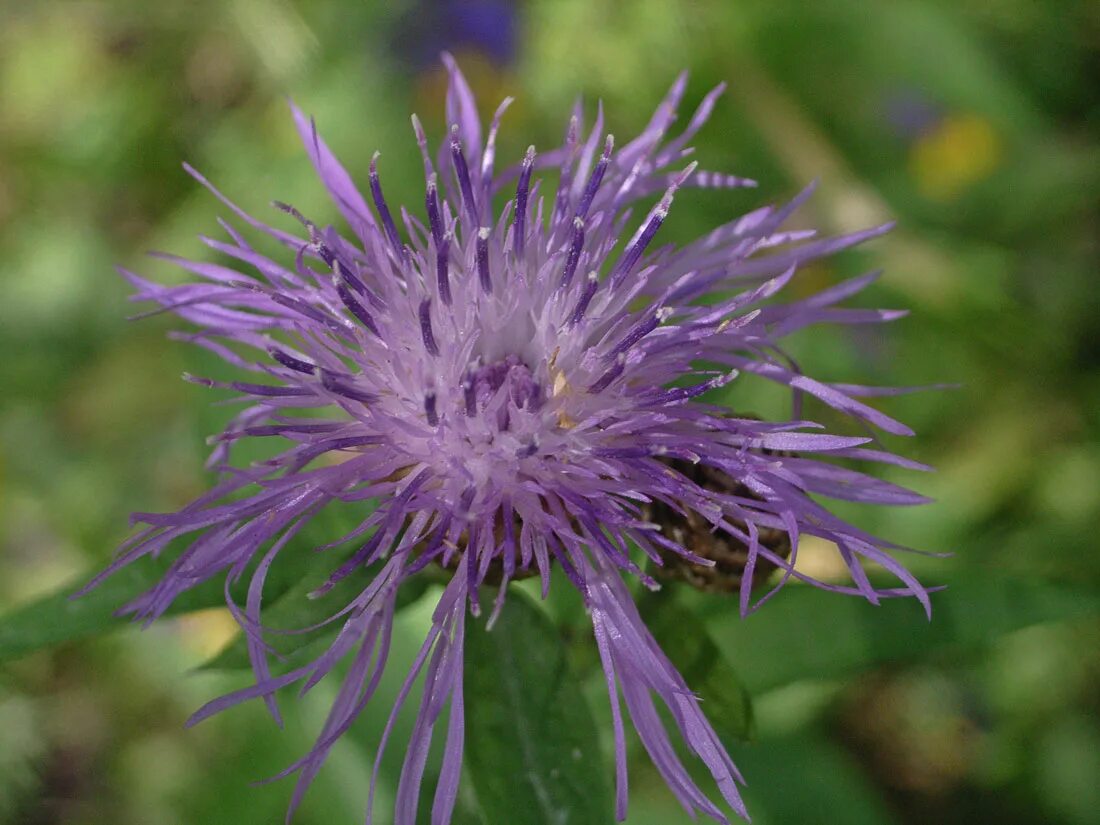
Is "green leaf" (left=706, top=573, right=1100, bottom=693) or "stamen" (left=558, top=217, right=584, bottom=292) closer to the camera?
"stamen" (left=558, top=217, right=584, bottom=292)

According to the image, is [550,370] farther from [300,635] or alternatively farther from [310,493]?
[300,635]

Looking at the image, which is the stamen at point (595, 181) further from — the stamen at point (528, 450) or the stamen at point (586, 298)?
the stamen at point (528, 450)

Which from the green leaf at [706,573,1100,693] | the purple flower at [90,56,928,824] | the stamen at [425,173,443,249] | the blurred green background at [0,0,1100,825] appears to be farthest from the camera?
the blurred green background at [0,0,1100,825]

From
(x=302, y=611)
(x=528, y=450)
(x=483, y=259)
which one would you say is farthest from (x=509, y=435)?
(x=302, y=611)

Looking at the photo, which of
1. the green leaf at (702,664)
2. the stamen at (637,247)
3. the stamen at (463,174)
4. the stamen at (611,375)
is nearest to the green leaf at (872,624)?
the green leaf at (702,664)

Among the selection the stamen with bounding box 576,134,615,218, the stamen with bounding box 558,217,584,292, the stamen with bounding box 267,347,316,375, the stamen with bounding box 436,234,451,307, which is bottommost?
the stamen with bounding box 267,347,316,375

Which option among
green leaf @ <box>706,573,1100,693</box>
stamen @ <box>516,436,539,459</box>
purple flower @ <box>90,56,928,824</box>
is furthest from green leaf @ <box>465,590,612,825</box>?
green leaf @ <box>706,573,1100,693</box>

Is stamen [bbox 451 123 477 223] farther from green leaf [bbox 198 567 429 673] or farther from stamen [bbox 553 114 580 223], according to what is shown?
green leaf [bbox 198 567 429 673]
